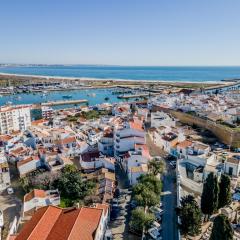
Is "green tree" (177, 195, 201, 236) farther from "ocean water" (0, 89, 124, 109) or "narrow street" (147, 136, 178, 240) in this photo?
"ocean water" (0, 89, 124, 109)

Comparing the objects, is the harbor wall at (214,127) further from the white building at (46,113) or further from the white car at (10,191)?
the white car at (10,191)

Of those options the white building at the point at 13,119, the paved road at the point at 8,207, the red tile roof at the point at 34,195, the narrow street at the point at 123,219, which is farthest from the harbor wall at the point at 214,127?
the paved road at the point at 8,207

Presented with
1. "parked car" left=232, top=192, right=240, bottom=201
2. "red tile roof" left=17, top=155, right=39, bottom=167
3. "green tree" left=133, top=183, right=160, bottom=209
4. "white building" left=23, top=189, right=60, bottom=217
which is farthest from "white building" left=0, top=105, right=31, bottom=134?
"parked car" left=232, top=192, right=240, bottom=201

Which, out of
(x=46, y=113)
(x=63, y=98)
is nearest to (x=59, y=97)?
(x=63, y=98)

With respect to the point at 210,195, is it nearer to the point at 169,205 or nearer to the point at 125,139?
the point at 169,205

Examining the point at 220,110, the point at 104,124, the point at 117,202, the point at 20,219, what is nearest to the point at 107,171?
the point at 117,202

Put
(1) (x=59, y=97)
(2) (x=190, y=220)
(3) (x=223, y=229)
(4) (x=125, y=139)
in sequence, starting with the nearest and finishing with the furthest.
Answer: (3) (x=223, y=229) → (2) (x=190, y=220) → (4) (x=125, y=139) → (1) (x=59, y=97)

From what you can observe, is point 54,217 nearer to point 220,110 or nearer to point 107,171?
point 107,171
